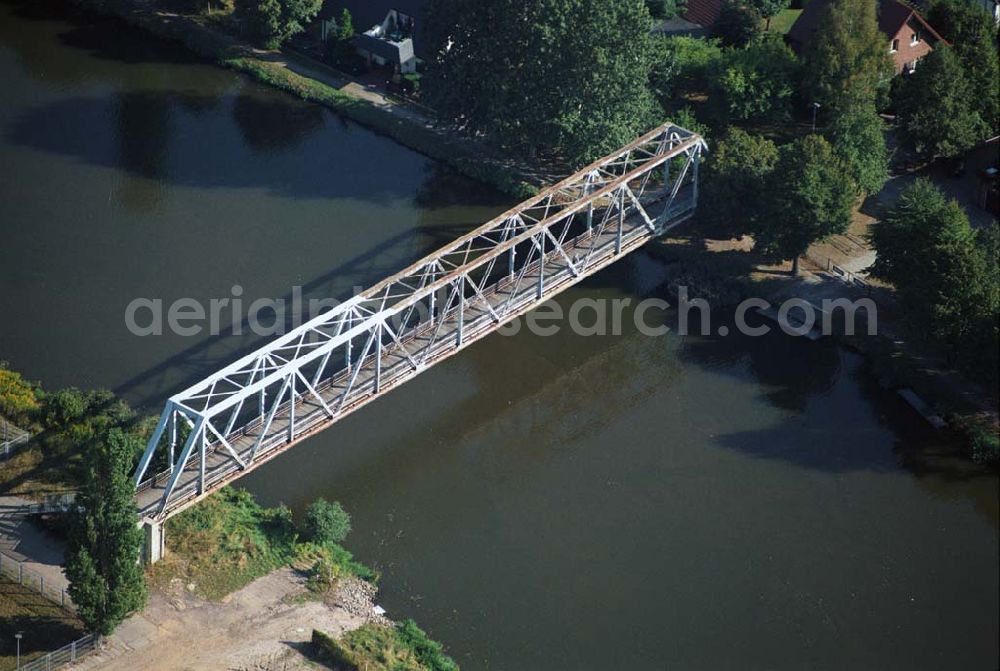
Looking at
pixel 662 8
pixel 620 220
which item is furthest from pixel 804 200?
pixel 662 8

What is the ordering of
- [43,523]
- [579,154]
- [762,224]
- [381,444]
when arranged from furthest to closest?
[579,154]
[762,224]
[381,444]
[43,523]

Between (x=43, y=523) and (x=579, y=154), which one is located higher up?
(x=579, y=154)

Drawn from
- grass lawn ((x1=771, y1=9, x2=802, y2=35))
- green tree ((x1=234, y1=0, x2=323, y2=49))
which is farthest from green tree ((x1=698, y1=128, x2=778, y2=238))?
green tree ((x1=234, y1=0, x2=323, y2=49))

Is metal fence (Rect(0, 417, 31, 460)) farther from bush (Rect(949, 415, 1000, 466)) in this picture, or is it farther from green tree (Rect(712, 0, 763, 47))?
green tree (Rect(712, 0, 763, 47))

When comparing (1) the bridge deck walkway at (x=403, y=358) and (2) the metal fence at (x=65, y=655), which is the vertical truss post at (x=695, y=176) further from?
(2) the metal fence at (x=65, y=655)

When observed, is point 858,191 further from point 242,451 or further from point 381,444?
point 242,451

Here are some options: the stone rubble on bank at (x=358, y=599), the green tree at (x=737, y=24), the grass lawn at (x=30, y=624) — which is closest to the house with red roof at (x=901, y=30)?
the green tree at (x=737, y=24)

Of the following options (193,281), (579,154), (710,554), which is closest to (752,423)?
(710,554)

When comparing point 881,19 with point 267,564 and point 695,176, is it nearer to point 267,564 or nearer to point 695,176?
point 695,176

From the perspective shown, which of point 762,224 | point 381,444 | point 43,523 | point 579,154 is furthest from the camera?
point 579,154
